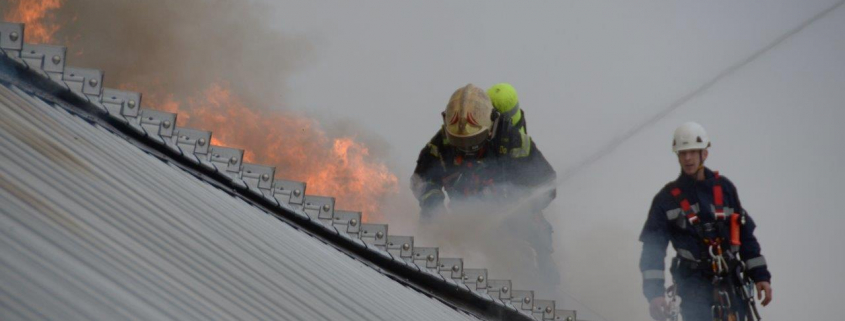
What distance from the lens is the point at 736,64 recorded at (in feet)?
65.7

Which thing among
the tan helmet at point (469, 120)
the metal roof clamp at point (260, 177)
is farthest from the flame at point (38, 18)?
the metal roof clamp at point (260, 177)

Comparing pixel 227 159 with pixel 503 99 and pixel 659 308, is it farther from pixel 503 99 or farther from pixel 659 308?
pixel 503 99

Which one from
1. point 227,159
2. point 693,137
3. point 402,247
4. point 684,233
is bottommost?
point 402,247

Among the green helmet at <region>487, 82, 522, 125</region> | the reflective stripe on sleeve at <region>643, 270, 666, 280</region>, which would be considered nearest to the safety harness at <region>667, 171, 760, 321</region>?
the reflective stripe on sleeve at <region>643, 270, 666, 280</region>

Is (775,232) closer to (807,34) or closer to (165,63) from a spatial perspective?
(807,34)

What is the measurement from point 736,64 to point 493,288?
41.9ft

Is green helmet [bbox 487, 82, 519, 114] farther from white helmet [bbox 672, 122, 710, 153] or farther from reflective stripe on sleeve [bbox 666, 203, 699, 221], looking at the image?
reflective stripe on sleeve [bbox 666, 203, 699, 221]

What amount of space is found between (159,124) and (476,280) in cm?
246

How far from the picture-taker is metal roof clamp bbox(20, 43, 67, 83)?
18.5ft

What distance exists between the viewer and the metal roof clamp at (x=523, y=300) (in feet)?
27.3

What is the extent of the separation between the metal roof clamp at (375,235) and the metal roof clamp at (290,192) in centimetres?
49

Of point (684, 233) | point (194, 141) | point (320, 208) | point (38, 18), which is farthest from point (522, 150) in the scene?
point (38, 18)

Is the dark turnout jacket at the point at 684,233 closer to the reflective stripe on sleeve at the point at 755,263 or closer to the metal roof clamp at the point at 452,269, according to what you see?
the reflective stripe on sleeve at the point at 755,263

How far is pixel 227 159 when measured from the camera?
7.16m
